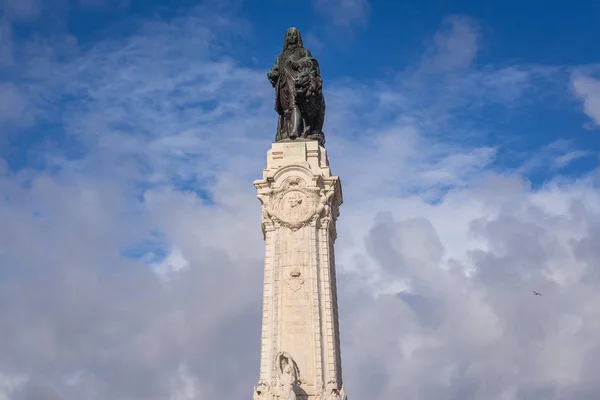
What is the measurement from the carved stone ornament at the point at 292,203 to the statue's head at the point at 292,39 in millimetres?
6334

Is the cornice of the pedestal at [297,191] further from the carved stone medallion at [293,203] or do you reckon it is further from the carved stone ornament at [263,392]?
the carved stone ornament at [263,392]

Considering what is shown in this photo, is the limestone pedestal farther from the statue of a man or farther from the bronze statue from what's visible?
the bronze statue

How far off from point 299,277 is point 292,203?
9.06ft

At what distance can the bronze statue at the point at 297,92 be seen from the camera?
30969 mm

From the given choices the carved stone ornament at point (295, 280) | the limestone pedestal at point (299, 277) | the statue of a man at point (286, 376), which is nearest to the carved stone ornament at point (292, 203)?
the limestone pedestal at point (299, 277)

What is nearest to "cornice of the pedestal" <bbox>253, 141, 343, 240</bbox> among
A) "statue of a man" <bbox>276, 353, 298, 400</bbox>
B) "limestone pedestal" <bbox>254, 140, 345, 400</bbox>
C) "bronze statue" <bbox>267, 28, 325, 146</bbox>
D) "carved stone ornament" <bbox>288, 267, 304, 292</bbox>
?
"limestone pedestal" <bbox>254, 140, 345, 400</bbox>

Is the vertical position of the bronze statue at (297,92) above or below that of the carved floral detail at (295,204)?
above

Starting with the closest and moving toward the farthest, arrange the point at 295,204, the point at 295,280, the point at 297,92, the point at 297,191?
the point at 295,280 → the point at 295,204 → the point at 297,191 → the point at 297,92

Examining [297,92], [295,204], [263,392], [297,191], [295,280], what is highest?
[297,92]

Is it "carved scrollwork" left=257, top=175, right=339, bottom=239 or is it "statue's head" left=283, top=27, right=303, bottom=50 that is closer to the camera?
"carved scrollwork" left=257, top=175, right=339, bottom=239

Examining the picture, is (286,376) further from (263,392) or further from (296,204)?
(296,204)

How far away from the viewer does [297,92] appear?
102 feet

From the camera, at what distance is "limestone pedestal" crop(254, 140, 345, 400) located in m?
25.9

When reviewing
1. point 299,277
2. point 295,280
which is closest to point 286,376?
point 295,280
